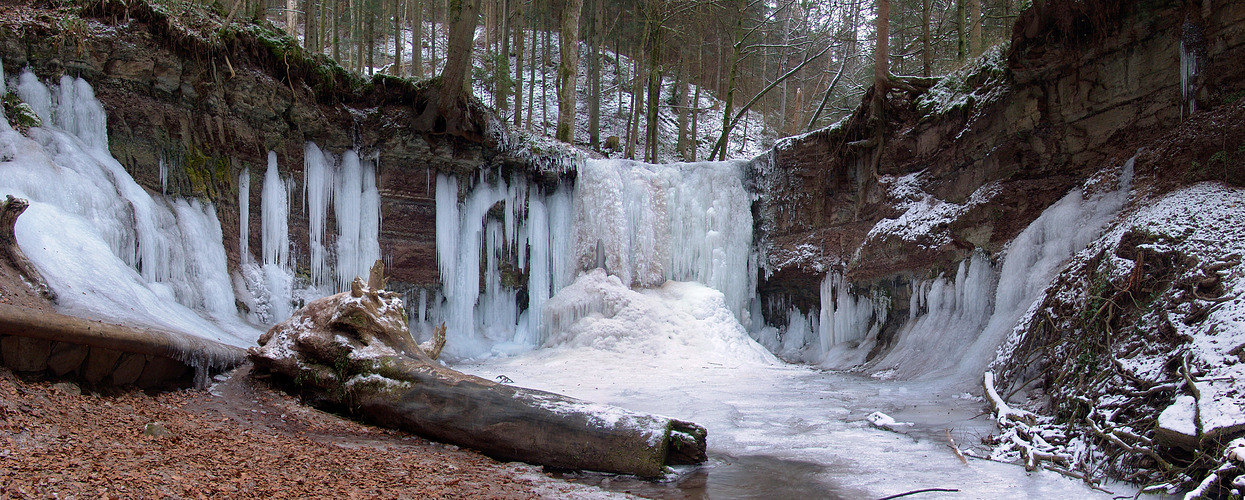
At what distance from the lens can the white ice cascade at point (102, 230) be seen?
7.78 m

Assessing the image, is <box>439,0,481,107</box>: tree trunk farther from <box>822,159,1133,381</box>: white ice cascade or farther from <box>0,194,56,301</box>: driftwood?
<box>822,159,1133,381</box>: white ice cascade

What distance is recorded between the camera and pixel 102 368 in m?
5.62

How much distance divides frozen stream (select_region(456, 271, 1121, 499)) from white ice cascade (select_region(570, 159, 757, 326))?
557 mm

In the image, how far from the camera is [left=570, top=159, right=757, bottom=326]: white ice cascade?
51.0 feet

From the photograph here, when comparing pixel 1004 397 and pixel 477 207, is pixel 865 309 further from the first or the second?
pixel 477 207

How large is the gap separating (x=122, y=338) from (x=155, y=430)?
1.41 metres

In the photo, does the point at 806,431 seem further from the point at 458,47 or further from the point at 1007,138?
the point at 458,47

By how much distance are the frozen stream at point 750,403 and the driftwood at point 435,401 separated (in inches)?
11.7

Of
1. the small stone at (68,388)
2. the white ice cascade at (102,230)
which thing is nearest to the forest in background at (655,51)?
the white ice cascade at (102,230)

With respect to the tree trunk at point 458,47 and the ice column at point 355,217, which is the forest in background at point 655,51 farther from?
the ice column at point 355,217

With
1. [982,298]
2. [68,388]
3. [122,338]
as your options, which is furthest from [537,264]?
[68,388]

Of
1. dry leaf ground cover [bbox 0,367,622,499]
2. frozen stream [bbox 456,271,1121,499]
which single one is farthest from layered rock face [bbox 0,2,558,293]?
dry leaf ground cover [bbox 0,367,622,499]

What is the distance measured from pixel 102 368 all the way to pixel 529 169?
10.2m

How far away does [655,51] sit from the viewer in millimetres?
19062
